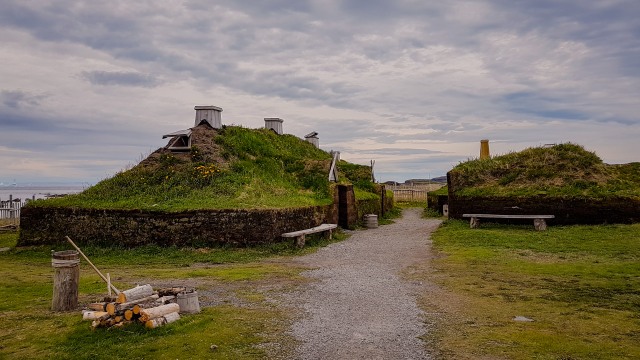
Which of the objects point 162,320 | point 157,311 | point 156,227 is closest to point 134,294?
point 157,311

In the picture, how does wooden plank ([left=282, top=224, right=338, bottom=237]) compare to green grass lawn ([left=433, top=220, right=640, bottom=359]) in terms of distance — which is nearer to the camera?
green grass lawn ([left=433, top=220, right=640, bottom=359])

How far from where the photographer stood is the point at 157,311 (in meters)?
7.69

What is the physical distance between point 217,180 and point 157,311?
1244cm

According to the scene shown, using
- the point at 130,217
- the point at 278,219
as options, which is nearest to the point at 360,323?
the point at 278,219

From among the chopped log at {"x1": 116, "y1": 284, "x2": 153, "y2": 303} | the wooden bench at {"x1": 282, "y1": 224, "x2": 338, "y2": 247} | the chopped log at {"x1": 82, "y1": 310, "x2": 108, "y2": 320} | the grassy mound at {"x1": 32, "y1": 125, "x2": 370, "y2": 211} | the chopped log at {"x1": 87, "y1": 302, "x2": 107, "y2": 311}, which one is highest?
the grassy mound at {"x1": 32, "y1": 125, "x2": 370, "y2": 211}

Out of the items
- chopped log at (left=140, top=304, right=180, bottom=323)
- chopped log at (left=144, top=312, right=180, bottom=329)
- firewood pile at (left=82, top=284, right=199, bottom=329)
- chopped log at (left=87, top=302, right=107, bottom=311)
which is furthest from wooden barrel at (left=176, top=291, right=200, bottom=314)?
chopped log at (left=87, top=302, right=107, bottom=311)

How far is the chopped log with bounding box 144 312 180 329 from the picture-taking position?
24.3 ft

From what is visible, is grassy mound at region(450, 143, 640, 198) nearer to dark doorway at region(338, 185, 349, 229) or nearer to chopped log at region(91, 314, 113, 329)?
dark doorway at region(338, 185, 349, 229)

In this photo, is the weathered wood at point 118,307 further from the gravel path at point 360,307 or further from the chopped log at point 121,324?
the gravel path at point 360,307

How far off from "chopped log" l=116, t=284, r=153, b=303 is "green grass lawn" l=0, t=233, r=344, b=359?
0.53 meters

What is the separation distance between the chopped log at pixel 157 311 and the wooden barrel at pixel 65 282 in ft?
7.08

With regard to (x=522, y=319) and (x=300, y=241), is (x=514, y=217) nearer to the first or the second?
(x=300, y=241)

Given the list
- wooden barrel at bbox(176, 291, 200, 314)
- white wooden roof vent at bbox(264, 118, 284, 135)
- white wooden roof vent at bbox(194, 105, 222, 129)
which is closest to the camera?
wooden barrel at bbox(176, 291, 200, 314)

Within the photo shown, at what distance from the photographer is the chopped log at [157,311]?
750cm
